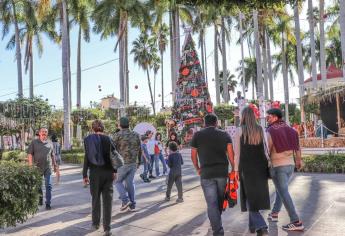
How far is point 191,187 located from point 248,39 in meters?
35.0

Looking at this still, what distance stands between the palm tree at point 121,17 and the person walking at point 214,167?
78.4 ft

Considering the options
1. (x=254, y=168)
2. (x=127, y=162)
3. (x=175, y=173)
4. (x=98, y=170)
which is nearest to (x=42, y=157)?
(x=127, y=162)

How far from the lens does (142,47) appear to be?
60.2 m

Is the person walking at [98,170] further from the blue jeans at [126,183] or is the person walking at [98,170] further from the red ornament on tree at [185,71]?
the red ornament on tree at [185,71]

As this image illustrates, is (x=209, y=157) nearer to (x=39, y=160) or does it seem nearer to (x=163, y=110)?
(x=39, y=160)

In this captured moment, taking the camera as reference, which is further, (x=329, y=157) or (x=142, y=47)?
(x=142, y=47)

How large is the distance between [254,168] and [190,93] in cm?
1976

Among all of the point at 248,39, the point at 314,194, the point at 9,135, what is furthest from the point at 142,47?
the point at 314,194

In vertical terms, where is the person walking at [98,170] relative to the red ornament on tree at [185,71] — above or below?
below

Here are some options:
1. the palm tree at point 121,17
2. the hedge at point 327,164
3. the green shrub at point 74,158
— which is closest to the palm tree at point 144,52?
the palm tree at point 121,17

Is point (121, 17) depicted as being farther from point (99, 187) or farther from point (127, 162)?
point (99, 187)

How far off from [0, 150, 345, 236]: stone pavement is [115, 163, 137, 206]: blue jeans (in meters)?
0.28

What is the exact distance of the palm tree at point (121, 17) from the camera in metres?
29.7

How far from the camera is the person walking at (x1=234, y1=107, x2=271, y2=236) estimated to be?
200 inches
